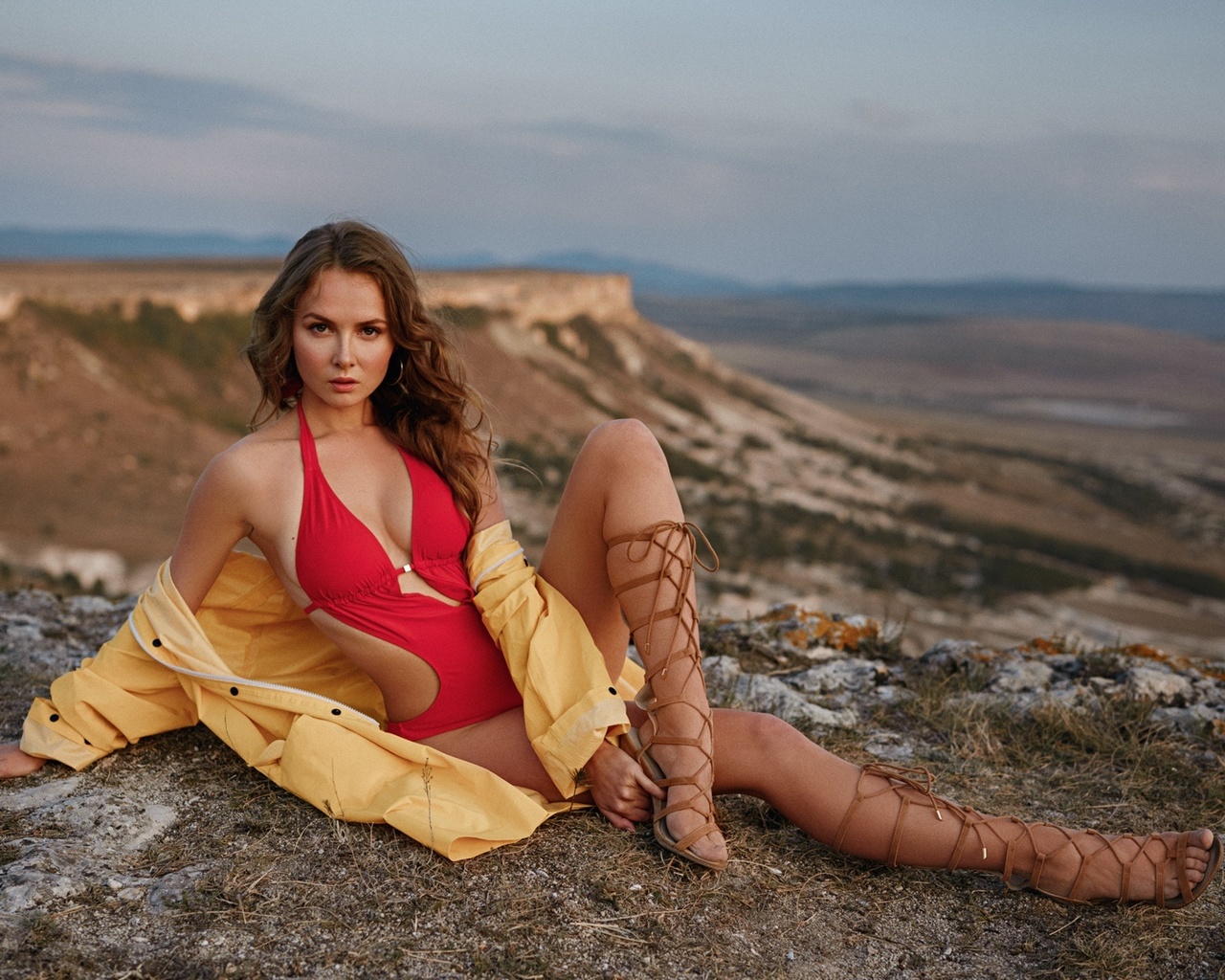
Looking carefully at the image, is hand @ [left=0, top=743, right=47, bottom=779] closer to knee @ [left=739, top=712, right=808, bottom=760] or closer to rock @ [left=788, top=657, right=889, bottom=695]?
knee @ [left=739, top=712, right=808, bottom=760]

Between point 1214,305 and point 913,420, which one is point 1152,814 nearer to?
point 913,420

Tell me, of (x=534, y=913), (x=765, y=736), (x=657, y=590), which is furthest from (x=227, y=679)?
(x=765, y=736)

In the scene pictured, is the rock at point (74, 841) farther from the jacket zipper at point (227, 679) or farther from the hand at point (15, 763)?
the jacket zipper at point (227, 679)

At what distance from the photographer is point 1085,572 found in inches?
866

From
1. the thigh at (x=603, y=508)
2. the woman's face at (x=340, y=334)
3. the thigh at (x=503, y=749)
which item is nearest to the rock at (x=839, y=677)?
the thigh at (x=603, y=508)

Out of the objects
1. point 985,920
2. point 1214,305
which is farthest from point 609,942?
point 1214,305

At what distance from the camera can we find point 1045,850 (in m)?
2.41

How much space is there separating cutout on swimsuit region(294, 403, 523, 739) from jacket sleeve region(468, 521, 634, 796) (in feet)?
0.24

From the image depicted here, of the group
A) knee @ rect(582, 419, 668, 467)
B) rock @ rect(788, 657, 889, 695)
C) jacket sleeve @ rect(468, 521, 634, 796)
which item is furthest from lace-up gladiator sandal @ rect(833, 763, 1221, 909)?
rock @ rect(788, 657, 889, 695)

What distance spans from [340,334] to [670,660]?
3.75 feet

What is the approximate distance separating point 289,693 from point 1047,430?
58575 millimetres

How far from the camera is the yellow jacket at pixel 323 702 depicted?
8.14 ft

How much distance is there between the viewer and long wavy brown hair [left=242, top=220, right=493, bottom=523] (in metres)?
2.54

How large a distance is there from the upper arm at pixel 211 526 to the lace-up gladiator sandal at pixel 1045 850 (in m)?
1.66
